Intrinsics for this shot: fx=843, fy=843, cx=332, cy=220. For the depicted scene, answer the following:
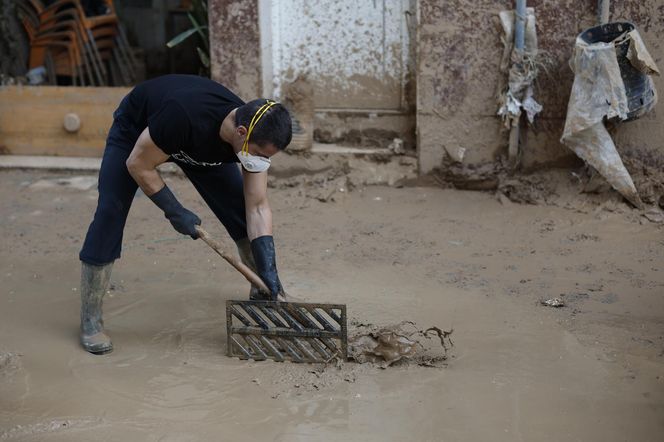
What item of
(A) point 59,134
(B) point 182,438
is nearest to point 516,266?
(B) point 182,438

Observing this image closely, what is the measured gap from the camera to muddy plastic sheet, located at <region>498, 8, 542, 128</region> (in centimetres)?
564

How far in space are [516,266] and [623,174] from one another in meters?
1.11

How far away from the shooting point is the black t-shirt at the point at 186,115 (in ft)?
11.8

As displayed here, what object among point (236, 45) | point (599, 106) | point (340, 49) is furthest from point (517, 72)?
point (236, 45)

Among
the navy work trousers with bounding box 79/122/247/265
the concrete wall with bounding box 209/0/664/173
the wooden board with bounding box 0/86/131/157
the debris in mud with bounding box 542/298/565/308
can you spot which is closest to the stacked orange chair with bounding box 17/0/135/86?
the wooden board with bounding box 0/86/131/157

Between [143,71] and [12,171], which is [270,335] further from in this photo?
[143,71]

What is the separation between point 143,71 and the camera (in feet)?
29.3

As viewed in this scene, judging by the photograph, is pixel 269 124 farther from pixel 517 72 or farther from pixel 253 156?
pixel 517 72

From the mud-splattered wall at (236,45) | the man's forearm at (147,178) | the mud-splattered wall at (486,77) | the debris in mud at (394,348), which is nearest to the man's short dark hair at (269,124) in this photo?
the man's forearm at (147,178)

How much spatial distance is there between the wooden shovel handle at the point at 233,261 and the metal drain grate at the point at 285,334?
0.11 m

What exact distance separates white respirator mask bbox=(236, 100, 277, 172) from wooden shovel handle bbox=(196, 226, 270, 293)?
1.24ft

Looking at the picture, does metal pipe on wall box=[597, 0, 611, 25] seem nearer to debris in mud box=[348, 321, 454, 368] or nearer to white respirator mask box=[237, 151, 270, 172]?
Result: debris in mud box=[348, 321, 454, 368]

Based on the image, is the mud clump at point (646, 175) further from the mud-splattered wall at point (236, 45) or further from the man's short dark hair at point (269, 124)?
the man's short dark hair at point (269, 124)

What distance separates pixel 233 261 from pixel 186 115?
702mm
